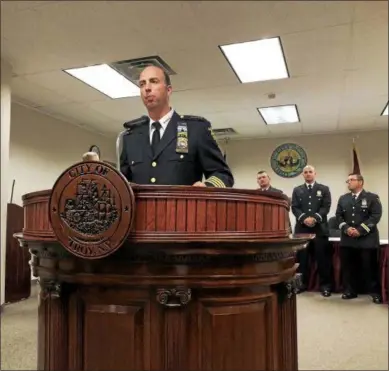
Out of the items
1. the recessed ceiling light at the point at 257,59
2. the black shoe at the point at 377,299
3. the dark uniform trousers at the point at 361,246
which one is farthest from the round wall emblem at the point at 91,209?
the dark uniform trousers at the point at 361,246

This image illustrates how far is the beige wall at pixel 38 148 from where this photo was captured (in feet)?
17.0

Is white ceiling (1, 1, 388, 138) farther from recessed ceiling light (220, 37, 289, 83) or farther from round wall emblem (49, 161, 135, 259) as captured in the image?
round wall emblem (49, 161, 135, 259)

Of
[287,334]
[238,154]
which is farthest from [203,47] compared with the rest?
[238,154]

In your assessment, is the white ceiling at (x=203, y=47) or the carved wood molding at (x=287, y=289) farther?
the white ceiling at (x=203, y=47)

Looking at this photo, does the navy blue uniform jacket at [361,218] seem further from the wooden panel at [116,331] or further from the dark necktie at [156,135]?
the wooden panel at [116,331]

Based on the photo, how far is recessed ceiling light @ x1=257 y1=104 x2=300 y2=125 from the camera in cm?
548

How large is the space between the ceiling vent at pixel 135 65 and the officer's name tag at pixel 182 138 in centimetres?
255

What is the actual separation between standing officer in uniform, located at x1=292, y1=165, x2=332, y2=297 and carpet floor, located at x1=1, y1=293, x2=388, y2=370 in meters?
0.46

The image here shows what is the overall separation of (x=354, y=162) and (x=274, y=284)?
6131 mm

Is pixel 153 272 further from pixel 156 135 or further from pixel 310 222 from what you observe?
pixel 310 222

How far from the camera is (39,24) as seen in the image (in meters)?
2.98

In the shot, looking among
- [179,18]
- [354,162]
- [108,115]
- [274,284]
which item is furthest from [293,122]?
[274,284]

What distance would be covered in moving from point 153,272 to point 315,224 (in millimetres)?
3934

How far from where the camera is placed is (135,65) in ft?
12.6
